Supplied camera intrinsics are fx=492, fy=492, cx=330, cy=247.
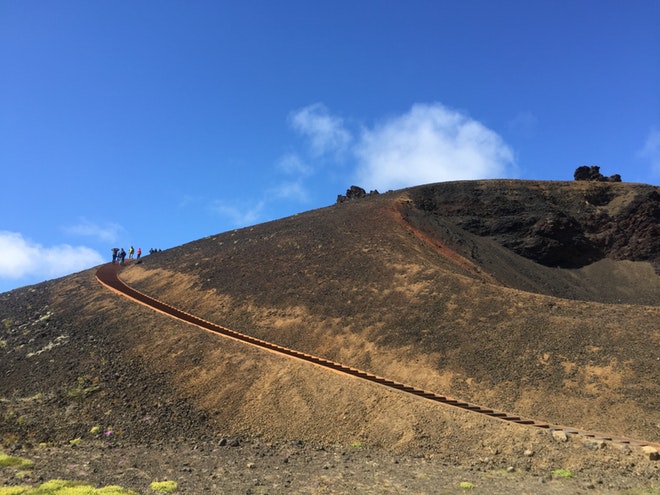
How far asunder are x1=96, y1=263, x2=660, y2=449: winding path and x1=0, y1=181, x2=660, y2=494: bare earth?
2.08ft

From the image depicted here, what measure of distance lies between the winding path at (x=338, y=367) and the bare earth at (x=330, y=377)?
63 centimetres

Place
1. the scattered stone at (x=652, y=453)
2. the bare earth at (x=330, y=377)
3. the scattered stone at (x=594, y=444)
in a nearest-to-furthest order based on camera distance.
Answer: the scattered stone at (x=652, y=453) < the bare earth at (x=330, y=377) < the scattered stone at (x=594, y=444)

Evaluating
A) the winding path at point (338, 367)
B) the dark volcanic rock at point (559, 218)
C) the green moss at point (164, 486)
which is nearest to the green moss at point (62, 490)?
the green moss at point (164, 486)

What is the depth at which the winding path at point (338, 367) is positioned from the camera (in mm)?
12641

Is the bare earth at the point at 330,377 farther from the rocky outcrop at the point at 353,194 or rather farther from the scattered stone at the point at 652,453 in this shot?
the rocky outcrop at the point at 353,194

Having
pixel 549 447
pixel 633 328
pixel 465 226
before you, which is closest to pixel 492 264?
pixel 465 226

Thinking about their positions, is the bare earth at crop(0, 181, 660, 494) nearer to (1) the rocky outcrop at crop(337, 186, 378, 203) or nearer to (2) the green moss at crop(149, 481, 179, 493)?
(2) the green moss at crop(149, 481, 179, 493)

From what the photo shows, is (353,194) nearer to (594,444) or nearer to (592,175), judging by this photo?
(592,175)

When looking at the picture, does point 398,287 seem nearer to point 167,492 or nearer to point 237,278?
point 237,278

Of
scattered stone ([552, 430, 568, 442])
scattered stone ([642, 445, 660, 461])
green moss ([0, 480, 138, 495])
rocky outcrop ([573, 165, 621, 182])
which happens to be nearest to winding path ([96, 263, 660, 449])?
scattered stone ([552, 430, 568, 442])

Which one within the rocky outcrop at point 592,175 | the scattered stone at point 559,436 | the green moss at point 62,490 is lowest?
the green moss at point 62,490

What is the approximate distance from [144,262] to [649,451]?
35664mm

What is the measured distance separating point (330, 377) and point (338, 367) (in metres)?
1.65

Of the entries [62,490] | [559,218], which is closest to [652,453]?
[62,490]
